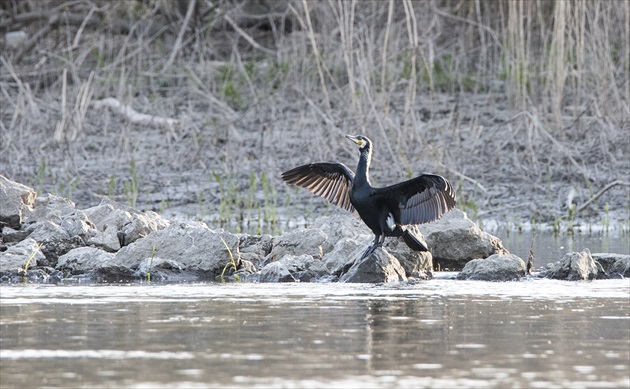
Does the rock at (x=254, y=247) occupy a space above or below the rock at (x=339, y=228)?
below

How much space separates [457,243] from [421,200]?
71 centimetres

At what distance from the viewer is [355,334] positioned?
595 centimetres

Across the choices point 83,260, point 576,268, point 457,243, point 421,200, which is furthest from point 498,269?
point 83,260

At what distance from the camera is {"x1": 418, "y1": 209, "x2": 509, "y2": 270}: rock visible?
9562 mm

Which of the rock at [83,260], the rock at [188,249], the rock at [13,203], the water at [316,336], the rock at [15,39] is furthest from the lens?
the rock at [15,39]

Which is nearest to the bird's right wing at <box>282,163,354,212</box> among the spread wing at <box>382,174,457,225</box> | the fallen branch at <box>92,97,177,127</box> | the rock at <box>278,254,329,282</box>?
the spread wing at <box>382,174,457,225</box>

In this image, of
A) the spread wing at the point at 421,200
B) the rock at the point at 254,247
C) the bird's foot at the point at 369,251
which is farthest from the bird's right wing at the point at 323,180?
the bird's foot at the point at 369,251

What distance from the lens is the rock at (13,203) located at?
1001cm

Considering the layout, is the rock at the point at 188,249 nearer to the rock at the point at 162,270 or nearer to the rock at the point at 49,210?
the rock at the point at 162,270

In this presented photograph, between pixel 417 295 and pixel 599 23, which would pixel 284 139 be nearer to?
pixel 599 23

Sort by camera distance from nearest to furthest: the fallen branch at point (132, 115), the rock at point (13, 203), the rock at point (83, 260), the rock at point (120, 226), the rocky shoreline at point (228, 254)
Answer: the rocky shoreline at point (228, 254) < the rock at point (83, 260) < the rock at point (120, 226) < the rock at point (13, 203) < the fallen branch at point (132, 115)

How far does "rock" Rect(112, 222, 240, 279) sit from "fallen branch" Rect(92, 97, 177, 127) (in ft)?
21.9

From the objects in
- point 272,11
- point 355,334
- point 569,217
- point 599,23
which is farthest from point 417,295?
point 272,11

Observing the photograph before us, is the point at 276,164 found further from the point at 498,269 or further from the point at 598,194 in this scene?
the point at 498,269
